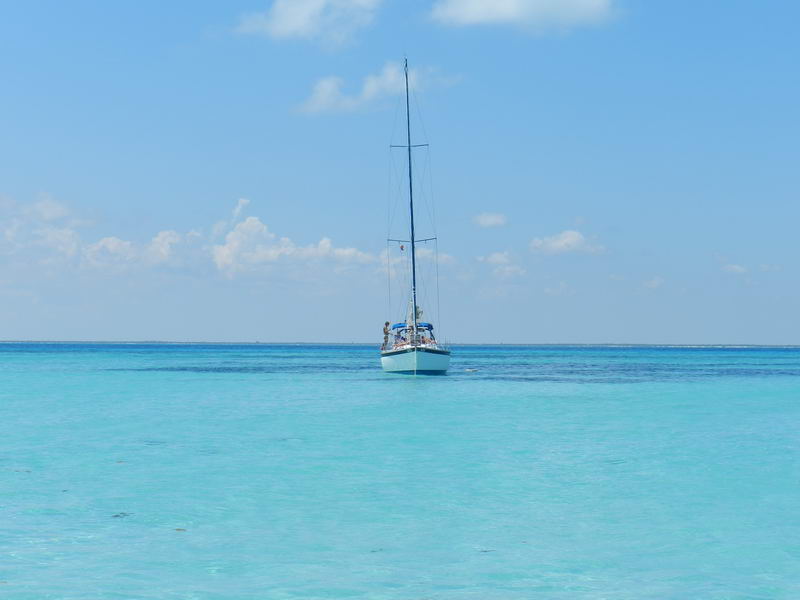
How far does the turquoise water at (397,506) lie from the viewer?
11.5m

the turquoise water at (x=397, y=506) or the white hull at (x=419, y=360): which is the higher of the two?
the white hull at (x=419, y=360)

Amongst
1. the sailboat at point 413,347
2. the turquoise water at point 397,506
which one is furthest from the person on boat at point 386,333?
the turquoise water at point 397,506

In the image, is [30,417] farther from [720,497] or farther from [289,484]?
[720,497]

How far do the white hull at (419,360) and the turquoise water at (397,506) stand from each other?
73.5 ft

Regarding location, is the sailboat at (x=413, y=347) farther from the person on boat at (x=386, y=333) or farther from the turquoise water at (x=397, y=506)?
the turquoise water at (x=397, y=506)

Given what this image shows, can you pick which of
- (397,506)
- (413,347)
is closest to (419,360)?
(413,347)

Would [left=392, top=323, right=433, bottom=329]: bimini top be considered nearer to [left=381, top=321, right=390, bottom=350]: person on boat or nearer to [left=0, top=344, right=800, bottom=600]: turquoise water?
[left=381, top=321, right=390, bottom=350]: person on boat

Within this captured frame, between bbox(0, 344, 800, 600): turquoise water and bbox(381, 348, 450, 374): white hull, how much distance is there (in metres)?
22.4

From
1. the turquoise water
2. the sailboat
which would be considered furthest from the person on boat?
the turquoise water

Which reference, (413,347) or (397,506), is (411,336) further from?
(397,506)

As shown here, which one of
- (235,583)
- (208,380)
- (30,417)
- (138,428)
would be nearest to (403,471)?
(235,583)

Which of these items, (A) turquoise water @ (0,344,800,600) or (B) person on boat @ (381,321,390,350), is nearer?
(A) turquoise water @ (0,344,800,600)

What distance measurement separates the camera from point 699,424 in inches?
1288

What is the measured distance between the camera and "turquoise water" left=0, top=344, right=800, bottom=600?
11492 mm
